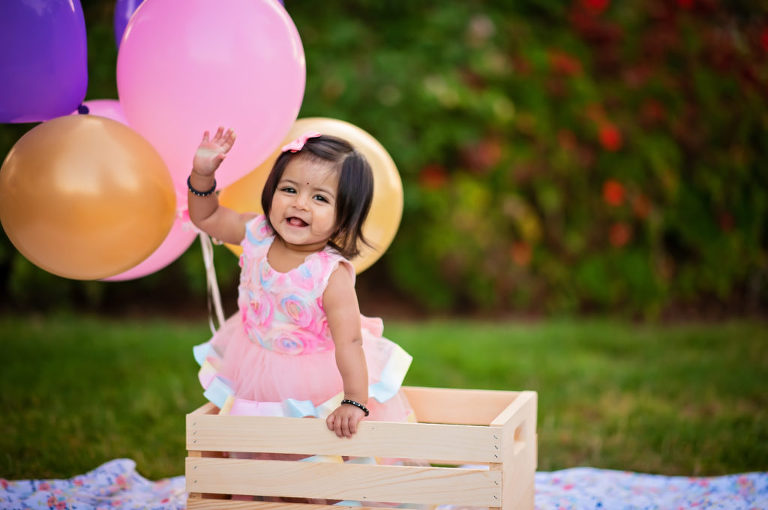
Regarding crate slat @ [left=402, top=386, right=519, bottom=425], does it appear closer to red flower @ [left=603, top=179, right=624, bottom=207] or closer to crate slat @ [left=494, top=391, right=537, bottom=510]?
crate slat @ [left=494, top=391, right=537, bottom=510]

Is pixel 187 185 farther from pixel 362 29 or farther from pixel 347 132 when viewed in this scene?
pixel 362 29

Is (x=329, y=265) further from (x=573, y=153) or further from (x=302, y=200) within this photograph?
(x=573, y=153)

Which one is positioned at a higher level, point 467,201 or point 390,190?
point 390,190

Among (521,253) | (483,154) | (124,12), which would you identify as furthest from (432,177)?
(124,12)

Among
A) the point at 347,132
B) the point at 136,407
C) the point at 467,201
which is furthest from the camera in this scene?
the point at 467,201

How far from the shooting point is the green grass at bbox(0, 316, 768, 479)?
3.11 metres

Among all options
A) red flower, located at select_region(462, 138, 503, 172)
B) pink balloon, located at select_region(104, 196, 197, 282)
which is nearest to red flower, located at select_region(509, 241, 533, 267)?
red flower, located at select_region(462, 138, 503, 172)

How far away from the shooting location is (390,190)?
8.24ft

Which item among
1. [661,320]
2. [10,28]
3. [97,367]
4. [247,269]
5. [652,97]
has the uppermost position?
[10,28]

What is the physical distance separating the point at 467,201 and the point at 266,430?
326 centimetres

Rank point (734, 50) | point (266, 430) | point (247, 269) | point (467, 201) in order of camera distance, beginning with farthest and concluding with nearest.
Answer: point (734, 50)
point (467, 201)
point (247, 269)
point (266, 430)

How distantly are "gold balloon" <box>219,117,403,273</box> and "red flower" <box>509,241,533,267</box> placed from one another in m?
2.94

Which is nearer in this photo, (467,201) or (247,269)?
(247,269)

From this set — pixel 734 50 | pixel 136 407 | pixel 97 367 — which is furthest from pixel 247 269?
pixel 734 50
